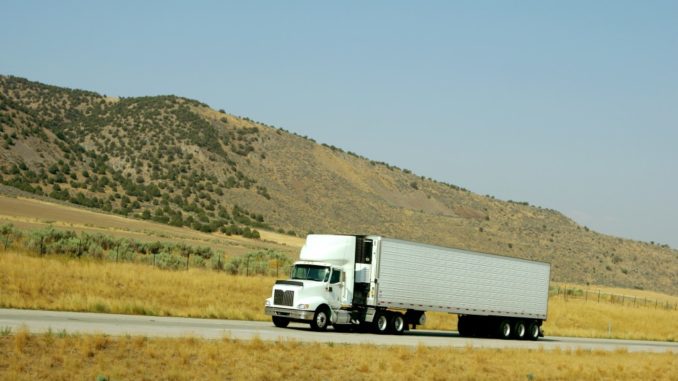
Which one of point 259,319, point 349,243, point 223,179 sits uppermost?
point 223,179

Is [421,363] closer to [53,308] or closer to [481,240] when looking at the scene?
[53,308]

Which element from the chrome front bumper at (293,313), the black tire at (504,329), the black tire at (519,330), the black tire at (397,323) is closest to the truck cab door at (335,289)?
the chrome front bumper at (293,313)

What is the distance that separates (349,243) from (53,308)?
1146 cm

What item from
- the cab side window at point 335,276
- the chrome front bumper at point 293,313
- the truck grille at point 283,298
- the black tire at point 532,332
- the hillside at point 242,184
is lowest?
the black tire at point 532,332

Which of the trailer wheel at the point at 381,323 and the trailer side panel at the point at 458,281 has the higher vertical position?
the trailer side panel at the point at 458,281

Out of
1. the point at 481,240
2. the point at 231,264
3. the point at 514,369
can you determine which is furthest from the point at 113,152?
the point at 514,369

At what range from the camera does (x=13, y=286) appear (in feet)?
118

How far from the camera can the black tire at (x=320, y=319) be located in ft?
111

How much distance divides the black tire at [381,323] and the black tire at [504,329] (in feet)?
25.0

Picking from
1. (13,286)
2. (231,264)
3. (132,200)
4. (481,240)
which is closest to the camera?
(13,286)

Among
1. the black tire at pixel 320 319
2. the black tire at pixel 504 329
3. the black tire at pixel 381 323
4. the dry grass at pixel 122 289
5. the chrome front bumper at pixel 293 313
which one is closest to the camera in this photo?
the chrome front bumper at pixel 293 313

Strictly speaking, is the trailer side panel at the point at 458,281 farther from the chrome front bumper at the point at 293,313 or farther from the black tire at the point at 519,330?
the chrome front bumper at the point at 293,313

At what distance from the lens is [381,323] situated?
3641 centimetres

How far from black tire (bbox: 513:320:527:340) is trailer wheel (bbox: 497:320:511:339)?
1.30 feet
